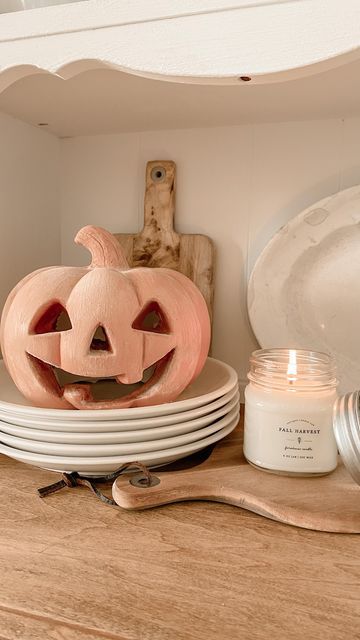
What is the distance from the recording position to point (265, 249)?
2.77ft

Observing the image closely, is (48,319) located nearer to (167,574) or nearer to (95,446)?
(95,446)

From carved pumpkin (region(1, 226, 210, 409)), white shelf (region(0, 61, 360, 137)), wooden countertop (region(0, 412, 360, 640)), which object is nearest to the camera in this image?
wooden countertop (region(0, 412, 360, 640))

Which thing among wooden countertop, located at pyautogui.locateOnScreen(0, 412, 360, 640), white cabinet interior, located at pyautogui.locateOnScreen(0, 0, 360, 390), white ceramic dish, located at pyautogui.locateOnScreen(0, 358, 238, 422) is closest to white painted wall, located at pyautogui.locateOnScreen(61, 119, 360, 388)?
white cabinet interior, located at pyautogui.locateOnScreen(0, 0, 360, 390)

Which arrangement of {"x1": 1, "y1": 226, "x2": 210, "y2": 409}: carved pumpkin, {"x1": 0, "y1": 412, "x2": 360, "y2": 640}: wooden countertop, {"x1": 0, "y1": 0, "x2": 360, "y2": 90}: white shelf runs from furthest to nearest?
{"x1": 1, "y1": 226, "x2": 210, "y2": 409}: carved pumpkin → {"x1": 0, "y1": 0, "x2": 360, "y2": 90}: white shelf → {"x1": 0, "y1": 412, "x2": 360, "y2": 640}: wooden countertop

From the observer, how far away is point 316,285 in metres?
0.84

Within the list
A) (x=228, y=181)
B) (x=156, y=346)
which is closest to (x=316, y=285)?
(x=228, y=181)

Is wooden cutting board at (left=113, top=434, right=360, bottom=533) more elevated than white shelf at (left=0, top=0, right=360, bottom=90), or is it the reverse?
white shelf at (left=0, top=0, right=360, bottom=90)

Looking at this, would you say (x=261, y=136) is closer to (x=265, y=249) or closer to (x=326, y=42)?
(x=265, y=249)

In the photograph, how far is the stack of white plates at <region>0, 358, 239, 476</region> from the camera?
1.86 feet

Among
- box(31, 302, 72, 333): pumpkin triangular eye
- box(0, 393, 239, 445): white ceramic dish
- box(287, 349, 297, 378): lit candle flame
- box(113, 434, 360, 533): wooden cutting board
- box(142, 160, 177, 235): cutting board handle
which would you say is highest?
box(142, 160, 177, 235): cutting board handle

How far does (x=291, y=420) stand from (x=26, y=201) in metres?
0.60

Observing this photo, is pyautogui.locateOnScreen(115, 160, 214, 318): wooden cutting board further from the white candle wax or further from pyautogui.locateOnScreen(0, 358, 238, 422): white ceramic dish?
the white candle wax

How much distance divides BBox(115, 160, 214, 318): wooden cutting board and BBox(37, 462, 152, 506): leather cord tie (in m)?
0.40

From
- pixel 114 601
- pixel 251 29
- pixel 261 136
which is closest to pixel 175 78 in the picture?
pixel 251 29
